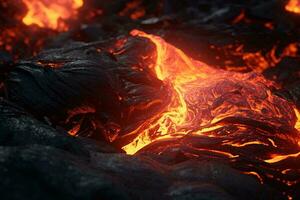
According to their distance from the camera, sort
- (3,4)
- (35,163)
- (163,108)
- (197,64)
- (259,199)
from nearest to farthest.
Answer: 1. (35,163)
2. (259,199)
3. (163,108)
4. (197,64)
5. (3,4)

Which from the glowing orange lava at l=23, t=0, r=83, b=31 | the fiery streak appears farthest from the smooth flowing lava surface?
the glowing orange lava at l=23, t=0, r=83, b=31

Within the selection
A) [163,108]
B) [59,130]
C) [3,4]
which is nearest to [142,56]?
[163,108]

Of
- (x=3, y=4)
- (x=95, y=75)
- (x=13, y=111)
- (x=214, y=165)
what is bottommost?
(x=214, y=165)

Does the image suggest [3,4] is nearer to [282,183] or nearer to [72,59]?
[72,59]

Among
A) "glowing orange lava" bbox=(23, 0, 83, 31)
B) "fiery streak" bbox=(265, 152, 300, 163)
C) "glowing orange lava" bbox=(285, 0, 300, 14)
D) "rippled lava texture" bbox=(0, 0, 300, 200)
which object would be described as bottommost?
"fiery streak" bbox=(265, 152, 300, 163)

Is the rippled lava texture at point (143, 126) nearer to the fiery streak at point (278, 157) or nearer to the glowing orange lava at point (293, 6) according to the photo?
the fiery streak at point (278, 157)

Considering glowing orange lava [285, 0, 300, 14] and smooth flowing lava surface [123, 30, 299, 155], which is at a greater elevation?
glowing orange lava [285, 0, 300, 14]

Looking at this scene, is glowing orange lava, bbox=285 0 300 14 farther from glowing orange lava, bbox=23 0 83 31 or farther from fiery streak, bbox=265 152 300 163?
fiery streak, bbox=265 152 300 163

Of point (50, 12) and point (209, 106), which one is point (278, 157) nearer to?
point (209, 106)
